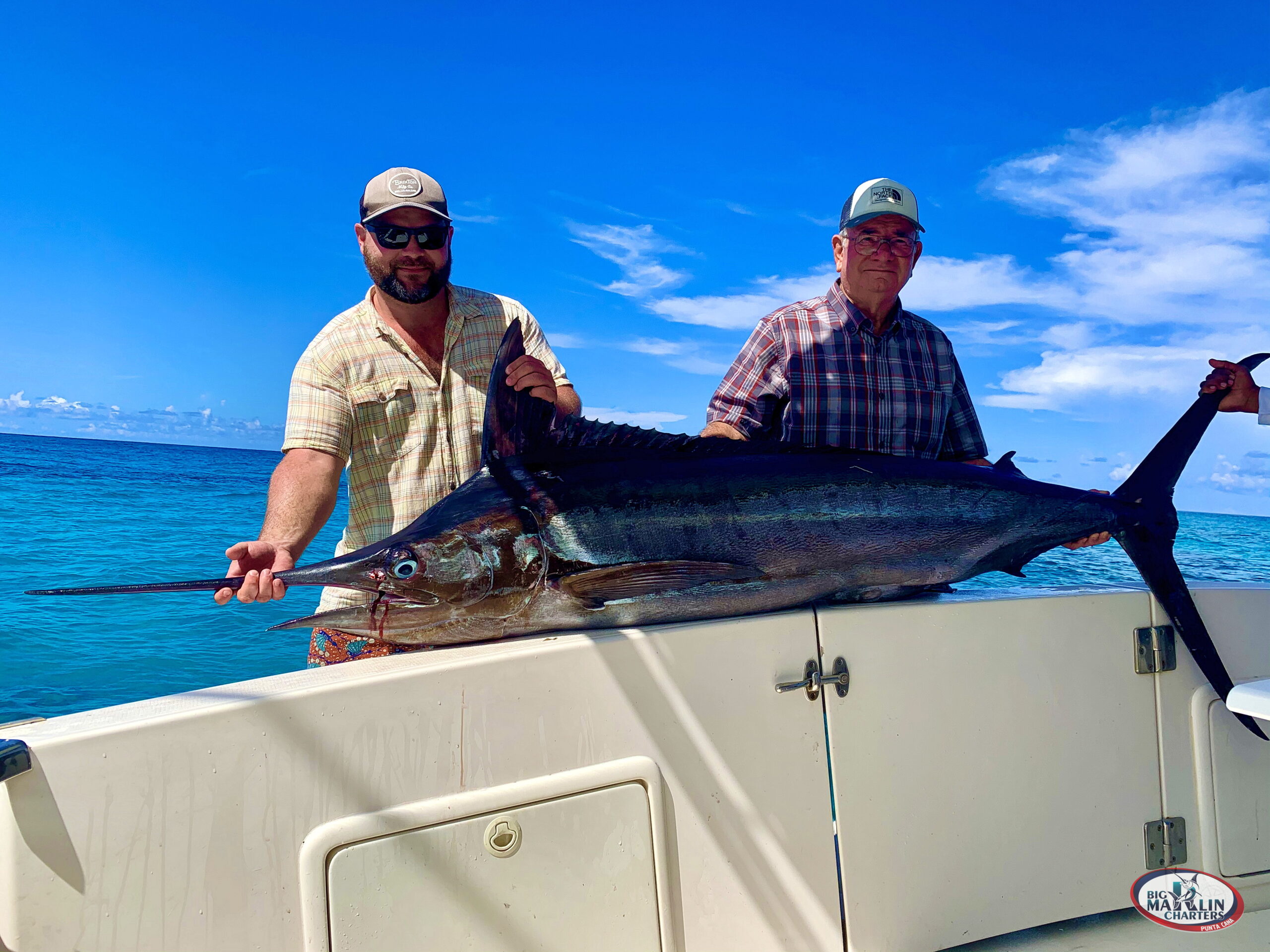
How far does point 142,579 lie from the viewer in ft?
43.3

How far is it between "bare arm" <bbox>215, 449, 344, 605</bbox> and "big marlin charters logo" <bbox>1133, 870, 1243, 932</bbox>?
2111mm

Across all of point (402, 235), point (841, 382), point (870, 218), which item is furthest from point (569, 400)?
point (870, 218)

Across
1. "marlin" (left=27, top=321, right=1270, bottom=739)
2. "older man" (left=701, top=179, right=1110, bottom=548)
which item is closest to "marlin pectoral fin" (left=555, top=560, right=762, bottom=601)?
"marlin" (left=27, top=321, right=1270, bottom=739)

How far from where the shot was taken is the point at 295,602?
1156 centimetres

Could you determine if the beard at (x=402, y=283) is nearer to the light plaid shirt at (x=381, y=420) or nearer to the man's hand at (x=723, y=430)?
the light plaid shirt at (x=381, y=420)

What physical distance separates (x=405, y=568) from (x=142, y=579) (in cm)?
1366

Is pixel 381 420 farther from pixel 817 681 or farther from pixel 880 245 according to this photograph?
pixel 880 245

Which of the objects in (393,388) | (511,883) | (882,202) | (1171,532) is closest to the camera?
(511,883)

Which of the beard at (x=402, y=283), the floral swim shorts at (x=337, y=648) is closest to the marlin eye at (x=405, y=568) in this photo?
the floral swim shorts at (x=337, y=648)

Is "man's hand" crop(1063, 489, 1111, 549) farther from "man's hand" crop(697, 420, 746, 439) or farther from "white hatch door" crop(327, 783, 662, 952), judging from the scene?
"white hatch door" crop(327, 783, 662, 952)

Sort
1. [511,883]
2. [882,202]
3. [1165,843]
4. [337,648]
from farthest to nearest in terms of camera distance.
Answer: [882,202], [337,648], [1165,843], [511,883]

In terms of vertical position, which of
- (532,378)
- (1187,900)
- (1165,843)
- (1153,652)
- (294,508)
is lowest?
(1187,900)

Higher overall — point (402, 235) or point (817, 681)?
point (402, 235)

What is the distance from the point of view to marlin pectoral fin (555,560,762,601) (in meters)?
1.74
